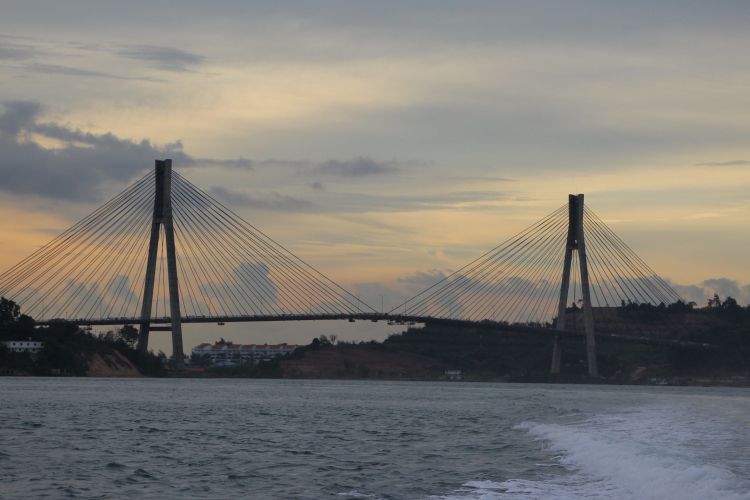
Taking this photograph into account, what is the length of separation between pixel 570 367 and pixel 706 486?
115117mm

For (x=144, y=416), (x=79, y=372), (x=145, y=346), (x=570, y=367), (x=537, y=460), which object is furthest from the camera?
(x=570, y=367)

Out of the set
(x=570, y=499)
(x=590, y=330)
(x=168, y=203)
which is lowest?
(x=570, y=499)

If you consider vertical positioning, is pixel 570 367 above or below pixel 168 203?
below

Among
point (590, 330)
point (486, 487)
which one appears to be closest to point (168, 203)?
point (590, 330)

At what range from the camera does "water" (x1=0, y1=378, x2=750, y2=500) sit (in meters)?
21.8

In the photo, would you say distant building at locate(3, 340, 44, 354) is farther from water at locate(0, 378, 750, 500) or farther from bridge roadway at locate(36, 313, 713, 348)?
water at locate(0, 378, 750, 500)

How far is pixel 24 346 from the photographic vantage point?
115438 millimetres

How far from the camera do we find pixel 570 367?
438 ft

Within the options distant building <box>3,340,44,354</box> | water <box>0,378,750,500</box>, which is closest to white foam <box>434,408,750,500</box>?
water <box>0,378,750,500</box>

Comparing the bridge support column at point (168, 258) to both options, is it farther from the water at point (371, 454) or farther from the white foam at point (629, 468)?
the white foam at point (629, 468)

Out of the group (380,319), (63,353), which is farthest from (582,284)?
(63,353)

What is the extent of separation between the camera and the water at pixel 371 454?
21.8m

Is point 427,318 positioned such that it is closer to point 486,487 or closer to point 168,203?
point 168,203

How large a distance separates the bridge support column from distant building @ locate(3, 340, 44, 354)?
2320cm
